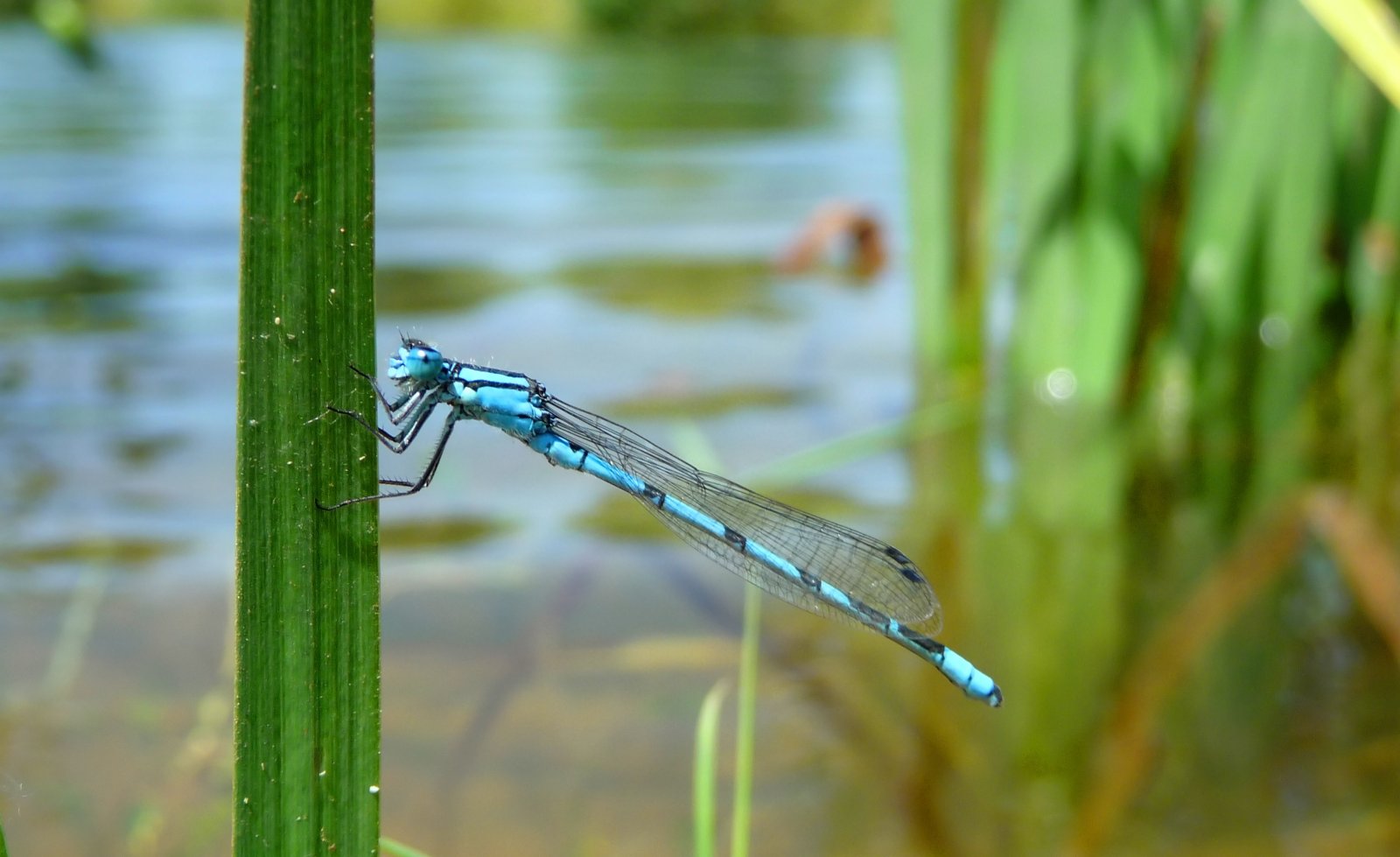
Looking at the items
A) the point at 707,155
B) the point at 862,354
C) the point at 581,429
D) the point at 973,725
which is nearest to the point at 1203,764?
the point at 973,725

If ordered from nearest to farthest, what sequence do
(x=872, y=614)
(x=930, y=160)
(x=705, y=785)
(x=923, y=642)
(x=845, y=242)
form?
(x=705, y=785) < (x=923, y=642) < (x=872, y=614) < (x=930, y=160) < (x=845, y=242)

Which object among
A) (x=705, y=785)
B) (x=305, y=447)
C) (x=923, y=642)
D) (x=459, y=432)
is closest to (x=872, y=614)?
(x=923, y=642)

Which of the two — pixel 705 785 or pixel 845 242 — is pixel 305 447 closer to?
pixel 705 785

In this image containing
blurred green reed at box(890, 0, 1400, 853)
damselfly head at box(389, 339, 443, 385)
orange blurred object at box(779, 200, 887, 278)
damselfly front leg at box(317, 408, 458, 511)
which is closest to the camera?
damselfly front leg at box(317, 408, 458, 511)

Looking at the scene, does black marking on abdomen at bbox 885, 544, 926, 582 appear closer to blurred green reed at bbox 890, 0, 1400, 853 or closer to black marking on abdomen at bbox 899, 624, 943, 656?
black marking on abdomen at bbox 899, 624, 943, 656

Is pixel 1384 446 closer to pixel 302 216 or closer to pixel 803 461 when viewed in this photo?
pixel 803 461

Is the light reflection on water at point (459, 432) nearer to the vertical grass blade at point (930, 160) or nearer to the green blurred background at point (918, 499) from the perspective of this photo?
the green blurred background at point (918, 499)

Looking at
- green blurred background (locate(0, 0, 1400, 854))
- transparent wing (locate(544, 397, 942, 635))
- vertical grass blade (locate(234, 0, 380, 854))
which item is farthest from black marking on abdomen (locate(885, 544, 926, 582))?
vertical grass blade (locate(234, 0, 380, 854))
